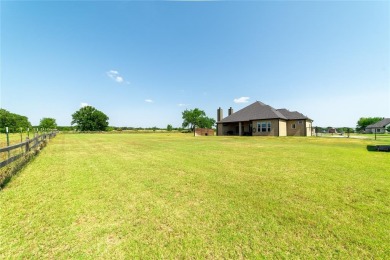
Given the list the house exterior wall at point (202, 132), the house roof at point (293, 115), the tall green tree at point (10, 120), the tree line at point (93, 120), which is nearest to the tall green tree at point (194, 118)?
the tree line at point (93, 120)

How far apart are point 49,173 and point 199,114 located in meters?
85.4

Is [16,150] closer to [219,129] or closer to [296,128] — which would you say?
[219,129]

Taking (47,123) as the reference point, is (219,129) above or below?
below

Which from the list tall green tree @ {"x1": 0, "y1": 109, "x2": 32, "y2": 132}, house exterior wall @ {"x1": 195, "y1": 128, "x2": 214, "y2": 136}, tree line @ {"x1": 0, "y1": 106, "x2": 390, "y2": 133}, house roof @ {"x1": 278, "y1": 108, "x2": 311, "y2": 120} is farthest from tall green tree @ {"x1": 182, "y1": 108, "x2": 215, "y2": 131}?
tall green tree @ {"x1": 0, "y1": 109, "x2": 32, "y2": 132}

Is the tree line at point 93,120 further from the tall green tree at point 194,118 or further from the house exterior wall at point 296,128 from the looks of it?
the house exterior wall at point 296,128

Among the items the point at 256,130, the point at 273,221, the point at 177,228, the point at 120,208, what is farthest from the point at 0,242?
the point at 256,130

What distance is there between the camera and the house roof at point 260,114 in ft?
102

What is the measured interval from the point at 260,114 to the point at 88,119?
89.8 meters

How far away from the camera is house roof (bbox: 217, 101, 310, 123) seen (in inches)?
1223

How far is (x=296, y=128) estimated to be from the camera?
103 feet

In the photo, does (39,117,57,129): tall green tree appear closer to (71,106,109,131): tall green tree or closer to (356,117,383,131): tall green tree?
(71,106,109,131): tall green tree

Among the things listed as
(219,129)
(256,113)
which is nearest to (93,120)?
(219,129)

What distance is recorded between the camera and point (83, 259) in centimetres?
252

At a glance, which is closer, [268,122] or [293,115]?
[268,122]
